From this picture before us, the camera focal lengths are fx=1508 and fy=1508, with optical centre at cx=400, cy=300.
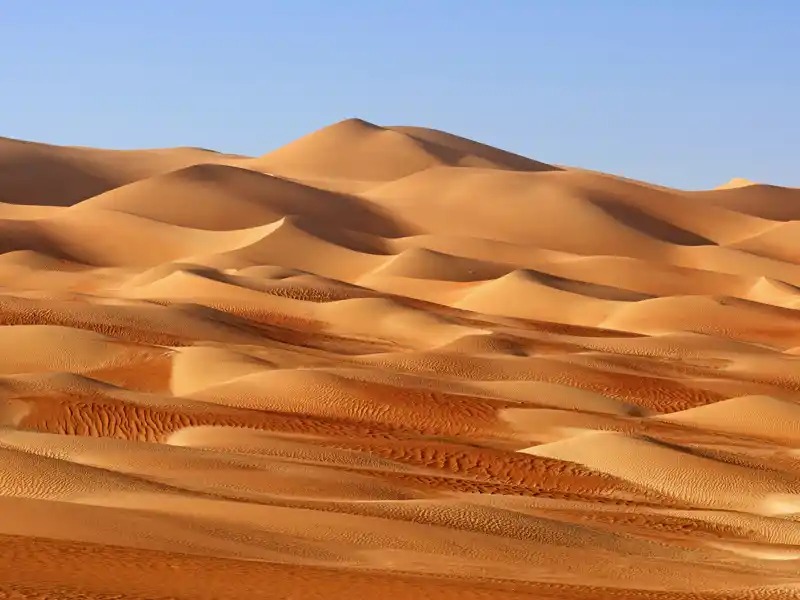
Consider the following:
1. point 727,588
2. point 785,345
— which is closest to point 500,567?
point 727,588

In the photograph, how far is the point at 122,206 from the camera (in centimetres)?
8856

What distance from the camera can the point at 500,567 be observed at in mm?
12945

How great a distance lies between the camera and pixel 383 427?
25328 millimetres

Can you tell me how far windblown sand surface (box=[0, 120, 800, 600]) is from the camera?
12367 millimetres

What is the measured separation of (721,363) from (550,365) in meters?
7.17

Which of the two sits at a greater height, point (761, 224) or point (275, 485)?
point (761, 224)

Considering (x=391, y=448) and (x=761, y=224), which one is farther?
(x=761, y=224)

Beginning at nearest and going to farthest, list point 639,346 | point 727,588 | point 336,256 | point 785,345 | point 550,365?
point 727,588 < point 550,365 < point 639,346 < point 785,345 < point 336,256

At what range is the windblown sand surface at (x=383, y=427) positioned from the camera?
12.4 metres

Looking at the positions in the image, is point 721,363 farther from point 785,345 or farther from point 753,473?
point 753,473

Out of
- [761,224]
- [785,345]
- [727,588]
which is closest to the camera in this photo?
[727,588]

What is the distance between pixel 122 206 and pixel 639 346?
52.7 metres

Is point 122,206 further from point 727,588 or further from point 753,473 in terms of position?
point 727,588

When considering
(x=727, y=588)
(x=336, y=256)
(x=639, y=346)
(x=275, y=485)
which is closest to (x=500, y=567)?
(x=727, y=588)
